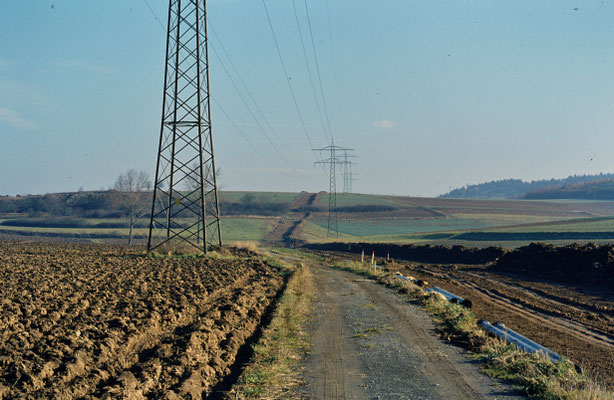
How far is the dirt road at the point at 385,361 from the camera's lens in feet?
28.4

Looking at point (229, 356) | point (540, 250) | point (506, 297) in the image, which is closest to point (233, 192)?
point (540, 250)

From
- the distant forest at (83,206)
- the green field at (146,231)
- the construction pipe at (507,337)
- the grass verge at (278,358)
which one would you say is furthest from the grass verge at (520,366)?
the distant forest at (83,206)

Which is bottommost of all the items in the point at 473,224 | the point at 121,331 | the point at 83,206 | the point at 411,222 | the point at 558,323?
the point at 558,323

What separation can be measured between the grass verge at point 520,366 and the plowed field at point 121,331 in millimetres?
5246

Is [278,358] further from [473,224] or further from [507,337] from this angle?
[473,224]

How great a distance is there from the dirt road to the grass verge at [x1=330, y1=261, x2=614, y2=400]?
1.22 feet

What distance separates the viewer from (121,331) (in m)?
11.4

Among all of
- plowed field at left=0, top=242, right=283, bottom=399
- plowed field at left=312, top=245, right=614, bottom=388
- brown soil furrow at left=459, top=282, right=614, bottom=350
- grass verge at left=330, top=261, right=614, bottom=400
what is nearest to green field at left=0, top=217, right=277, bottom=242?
plowed field at left=312, top=245, right=614, bottom=388

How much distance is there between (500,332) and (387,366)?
5016 millimetres

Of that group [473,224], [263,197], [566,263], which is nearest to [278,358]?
[566,263]

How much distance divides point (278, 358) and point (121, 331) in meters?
3.65

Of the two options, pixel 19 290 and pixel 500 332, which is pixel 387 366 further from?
pixel 19 290

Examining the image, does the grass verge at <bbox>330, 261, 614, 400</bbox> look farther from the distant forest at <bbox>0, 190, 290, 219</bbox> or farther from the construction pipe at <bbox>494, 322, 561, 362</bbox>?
the distant forest at <bbox>0, 190, 290, 219</bbox>

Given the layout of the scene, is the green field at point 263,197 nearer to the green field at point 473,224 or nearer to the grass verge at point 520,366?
the green field at point 473,224
